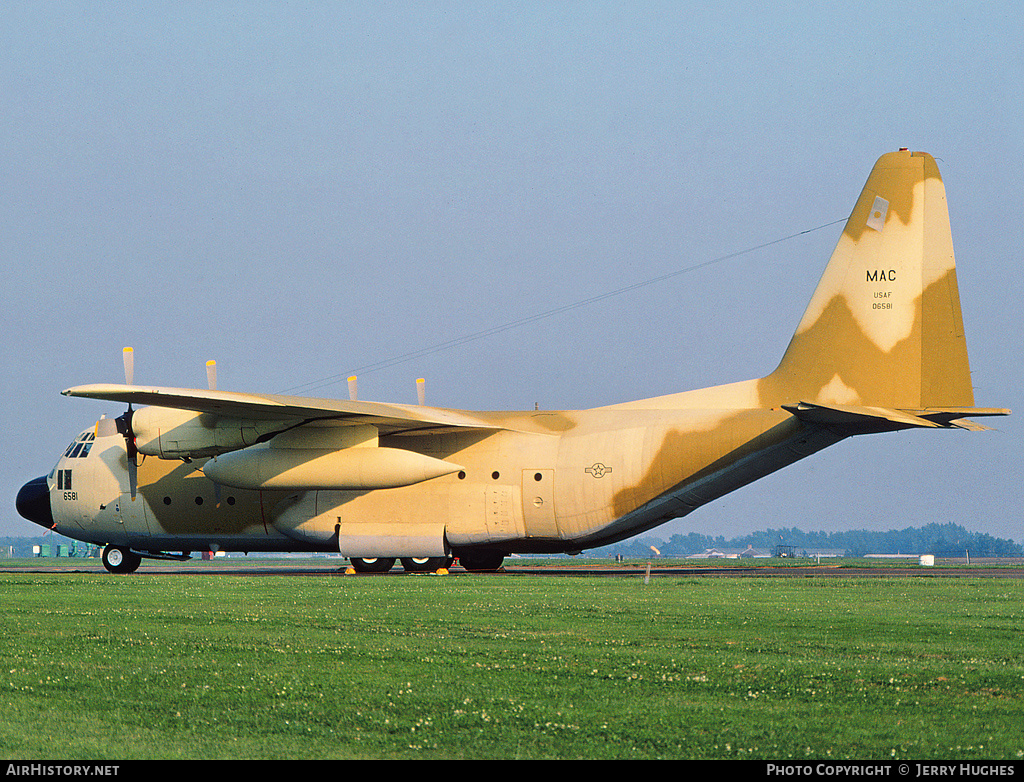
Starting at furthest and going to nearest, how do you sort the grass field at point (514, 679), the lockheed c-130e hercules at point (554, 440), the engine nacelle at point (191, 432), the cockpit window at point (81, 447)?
the cockpit window at point (81, 447), the engine nacelle at point (191, 432), the lockheed c-130e hercules at point (554, 440), the grass field at point (514, 679)

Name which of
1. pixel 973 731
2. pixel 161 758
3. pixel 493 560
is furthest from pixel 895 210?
pixel 161 758

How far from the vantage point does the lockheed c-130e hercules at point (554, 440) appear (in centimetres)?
2539

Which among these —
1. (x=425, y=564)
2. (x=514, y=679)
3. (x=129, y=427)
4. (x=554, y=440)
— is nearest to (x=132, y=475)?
(x=129, y=427)

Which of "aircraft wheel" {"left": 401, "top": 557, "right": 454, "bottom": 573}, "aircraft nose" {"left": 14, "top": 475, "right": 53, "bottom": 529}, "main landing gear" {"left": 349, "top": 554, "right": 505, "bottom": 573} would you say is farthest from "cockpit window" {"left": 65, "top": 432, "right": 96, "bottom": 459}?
"aircraft wheel" {"left": 401, "top": 557, "right": 454, "bottom": 573}

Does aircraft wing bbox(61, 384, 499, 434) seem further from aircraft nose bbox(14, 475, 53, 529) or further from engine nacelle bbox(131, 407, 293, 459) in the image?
aircraft nose bbox(14, 475, 53, 529)

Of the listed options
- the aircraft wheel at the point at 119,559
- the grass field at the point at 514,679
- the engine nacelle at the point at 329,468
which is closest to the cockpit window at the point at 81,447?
the aircraft wheel at the point at 119,559

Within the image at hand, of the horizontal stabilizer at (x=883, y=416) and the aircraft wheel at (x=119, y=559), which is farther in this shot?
the aircraft wheel at (x=119, y=559)

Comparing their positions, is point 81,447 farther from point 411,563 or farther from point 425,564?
point 425,564

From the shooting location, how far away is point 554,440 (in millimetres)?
27969

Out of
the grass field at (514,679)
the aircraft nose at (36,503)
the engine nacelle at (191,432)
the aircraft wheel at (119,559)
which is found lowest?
the grass field at (514,679)

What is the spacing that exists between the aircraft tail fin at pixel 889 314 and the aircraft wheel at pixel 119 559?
757 inches

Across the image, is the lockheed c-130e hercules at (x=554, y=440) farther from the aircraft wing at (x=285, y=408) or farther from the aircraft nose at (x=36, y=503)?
the aircraft nose at (x=36, y=503)

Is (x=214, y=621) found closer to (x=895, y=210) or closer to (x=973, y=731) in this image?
(x=973, y=731)

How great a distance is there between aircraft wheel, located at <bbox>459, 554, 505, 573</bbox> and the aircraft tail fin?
9.19 m
